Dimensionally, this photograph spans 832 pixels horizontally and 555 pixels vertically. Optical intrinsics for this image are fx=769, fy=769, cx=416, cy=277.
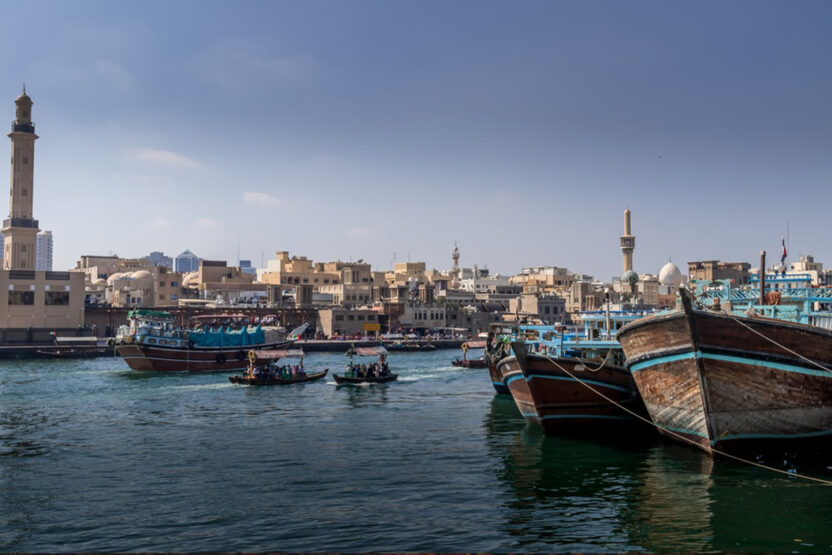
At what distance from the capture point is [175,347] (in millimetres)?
69688

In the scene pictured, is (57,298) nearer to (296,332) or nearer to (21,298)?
(21,298)

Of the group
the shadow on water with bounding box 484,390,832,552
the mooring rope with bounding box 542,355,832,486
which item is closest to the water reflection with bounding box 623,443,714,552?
the shadow on water with bounding box 484,390,832,552

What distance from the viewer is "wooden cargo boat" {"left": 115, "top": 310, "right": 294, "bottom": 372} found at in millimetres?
68812

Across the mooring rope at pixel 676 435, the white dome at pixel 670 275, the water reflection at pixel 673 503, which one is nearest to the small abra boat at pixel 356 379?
the mooring rope at pixel 676 435

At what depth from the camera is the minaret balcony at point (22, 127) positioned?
344ft

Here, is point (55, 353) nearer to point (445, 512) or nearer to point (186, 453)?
point (186, 453)

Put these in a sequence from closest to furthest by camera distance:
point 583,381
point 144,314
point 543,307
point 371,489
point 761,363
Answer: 1. point 371,489
2. point 761,363
3. point 583,381
4. point 144,314
5. point 543,307

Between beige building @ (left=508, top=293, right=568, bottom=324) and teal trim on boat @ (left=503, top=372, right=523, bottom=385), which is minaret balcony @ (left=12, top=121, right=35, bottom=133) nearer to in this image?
beige building @ (left=508, top=293, right=568, bottom=324)

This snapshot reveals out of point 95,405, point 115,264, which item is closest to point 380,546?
point 95,405

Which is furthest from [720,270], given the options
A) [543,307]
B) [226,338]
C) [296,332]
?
[226,338]

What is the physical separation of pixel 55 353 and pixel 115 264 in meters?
97.7

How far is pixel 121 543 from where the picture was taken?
1870 cm

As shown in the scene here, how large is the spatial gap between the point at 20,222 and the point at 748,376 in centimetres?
10263

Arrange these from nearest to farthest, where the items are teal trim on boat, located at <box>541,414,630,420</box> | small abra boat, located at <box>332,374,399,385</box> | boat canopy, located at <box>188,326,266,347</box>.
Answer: teal trim on boat, located at <box>541,414,630,420</box> < small abra boat, located at <box>332,374,399,385</box> < boat canopy, located at <box>188,326,266,347</box>
